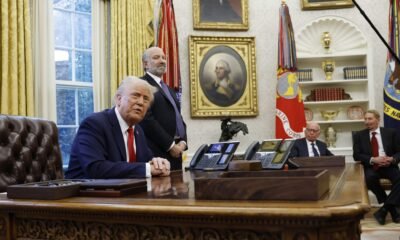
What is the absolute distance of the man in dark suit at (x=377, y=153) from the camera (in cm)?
620

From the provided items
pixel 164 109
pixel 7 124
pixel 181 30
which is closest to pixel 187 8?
pixel 181 30

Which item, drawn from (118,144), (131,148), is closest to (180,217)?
(118,144)

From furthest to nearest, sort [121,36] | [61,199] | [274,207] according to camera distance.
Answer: [121,36]
[61,199]
[274,207]

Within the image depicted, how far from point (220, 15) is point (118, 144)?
5.57 meters

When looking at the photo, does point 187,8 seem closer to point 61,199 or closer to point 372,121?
point 372,121

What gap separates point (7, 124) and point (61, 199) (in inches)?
52.1

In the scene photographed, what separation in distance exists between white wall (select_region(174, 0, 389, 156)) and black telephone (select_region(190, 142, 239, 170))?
4528mm

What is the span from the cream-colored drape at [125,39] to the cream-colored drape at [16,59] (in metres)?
1.38

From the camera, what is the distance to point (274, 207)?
3.38 feet

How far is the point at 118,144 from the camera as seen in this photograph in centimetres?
245

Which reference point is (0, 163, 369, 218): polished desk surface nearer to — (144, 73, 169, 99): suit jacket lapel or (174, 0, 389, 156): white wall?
(144, 73, 169, 99): suit jacket lapel

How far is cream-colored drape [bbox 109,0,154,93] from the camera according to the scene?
246 inches

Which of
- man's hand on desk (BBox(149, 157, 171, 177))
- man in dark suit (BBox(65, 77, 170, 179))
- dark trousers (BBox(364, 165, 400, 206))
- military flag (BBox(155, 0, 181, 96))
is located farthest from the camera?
military flag (BBox(155, 0, 181, 96))

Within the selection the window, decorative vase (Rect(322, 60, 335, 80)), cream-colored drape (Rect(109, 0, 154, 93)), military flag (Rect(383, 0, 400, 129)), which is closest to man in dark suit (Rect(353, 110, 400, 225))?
military flag (Rect(383, 0, 400, 129))
